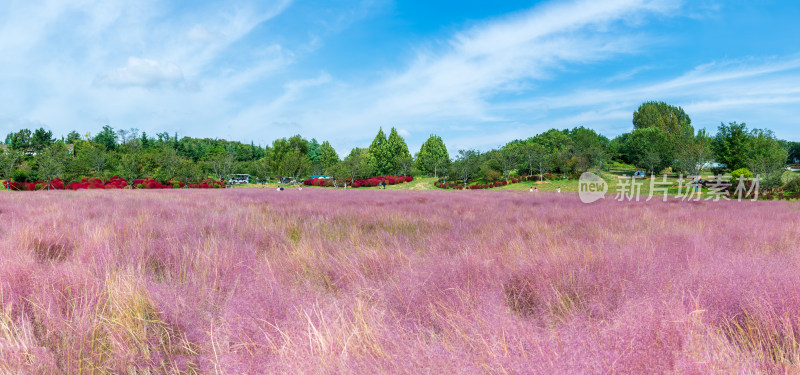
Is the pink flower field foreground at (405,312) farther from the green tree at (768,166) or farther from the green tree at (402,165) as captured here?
the green tree at (402,165)

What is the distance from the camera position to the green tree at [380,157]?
57375 millimetres

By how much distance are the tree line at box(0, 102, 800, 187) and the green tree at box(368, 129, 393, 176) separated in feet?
0.57

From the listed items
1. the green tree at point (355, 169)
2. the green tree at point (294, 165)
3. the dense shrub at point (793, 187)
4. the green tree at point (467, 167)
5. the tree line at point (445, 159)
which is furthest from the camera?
the green tree at point (294, 165)

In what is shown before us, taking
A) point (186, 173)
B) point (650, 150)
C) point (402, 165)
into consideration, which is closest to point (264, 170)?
point (186, 173)

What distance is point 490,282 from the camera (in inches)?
76.1

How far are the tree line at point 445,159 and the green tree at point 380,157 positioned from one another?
17 cm

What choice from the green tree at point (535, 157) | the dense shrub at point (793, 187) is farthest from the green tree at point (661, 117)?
the dense shrub at point (793, 187)

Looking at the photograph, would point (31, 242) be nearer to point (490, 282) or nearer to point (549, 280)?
point (490, 282)

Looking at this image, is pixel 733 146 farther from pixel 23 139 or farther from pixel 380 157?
pixel 23 139

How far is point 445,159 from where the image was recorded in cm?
4544

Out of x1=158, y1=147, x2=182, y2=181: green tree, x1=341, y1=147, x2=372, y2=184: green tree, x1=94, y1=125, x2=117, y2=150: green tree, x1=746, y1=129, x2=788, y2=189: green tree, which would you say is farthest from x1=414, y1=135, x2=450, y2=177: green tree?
x1=94, y1=125, x2=117, y2=150: green tree

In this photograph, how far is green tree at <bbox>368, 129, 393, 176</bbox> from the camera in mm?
57375

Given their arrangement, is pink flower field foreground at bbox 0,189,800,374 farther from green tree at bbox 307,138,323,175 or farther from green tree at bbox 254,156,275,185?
green tree at bbox 307,138,323,175

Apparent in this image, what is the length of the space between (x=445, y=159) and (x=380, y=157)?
1653cm
